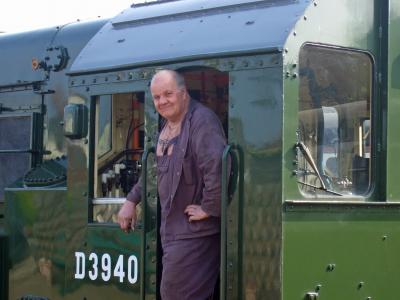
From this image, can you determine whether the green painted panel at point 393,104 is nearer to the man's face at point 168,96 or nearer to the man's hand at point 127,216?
the man's face at point 168,96

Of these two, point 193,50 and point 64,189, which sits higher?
point 193,50

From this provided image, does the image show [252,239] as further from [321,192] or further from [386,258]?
[386,258]

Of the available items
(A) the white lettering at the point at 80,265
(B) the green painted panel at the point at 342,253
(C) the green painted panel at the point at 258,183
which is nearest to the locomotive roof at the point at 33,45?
(A) the white lettering at the point at 80,265

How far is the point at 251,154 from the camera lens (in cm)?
477

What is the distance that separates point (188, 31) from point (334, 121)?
3.58ft

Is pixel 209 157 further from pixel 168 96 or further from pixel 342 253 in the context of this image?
pixel 342 253

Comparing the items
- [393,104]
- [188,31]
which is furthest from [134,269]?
[393,104]

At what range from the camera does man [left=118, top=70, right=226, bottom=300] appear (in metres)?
4.90

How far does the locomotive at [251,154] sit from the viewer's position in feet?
15.5

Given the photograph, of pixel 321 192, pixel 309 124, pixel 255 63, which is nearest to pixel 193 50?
pixel 255 63

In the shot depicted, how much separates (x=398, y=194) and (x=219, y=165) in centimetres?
121

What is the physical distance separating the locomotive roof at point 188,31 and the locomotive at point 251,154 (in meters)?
0.01

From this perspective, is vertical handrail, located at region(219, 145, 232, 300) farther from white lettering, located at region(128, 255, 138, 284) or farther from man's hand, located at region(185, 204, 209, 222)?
white lettering, located at region(128, 255, 138, 284)

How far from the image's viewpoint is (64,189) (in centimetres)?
593
